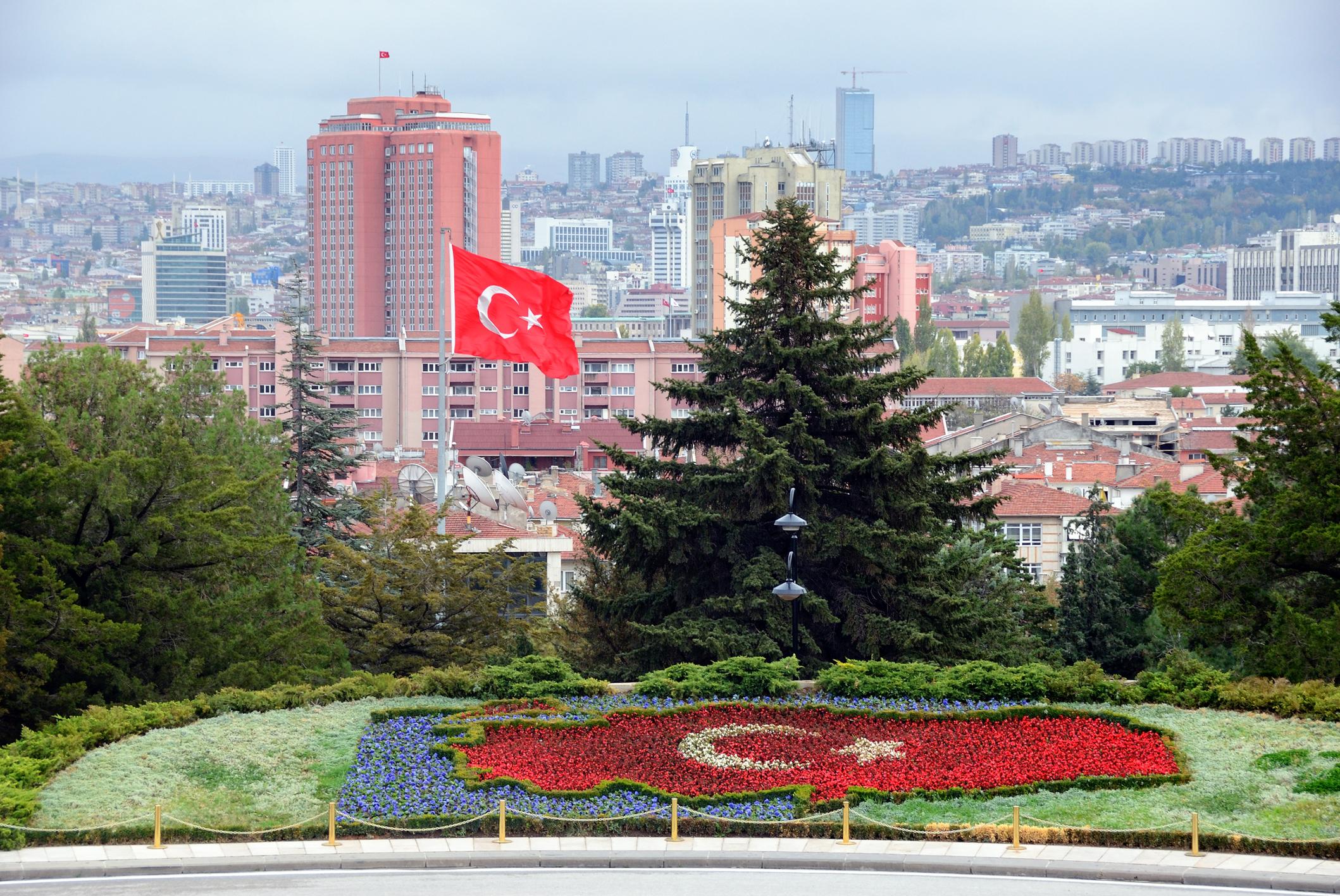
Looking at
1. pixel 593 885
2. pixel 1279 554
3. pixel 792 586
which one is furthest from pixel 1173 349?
pixel 593 885

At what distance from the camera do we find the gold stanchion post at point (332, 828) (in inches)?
640

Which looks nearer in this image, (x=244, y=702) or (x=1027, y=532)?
(x=244, y=702)

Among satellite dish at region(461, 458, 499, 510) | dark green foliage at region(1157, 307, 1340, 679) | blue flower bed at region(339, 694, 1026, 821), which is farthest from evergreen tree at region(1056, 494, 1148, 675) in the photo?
blue flower bed at region(339, 694, 1026, 821)

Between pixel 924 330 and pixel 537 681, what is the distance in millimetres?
138908

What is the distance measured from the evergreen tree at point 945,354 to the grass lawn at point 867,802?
404 feet

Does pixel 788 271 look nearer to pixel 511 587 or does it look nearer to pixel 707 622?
pixel 707 622

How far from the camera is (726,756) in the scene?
18.8 metres

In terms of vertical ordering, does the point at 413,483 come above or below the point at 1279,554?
below

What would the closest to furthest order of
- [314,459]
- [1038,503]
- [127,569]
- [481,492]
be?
[127,569]
[314,459]
[481,492]
[1038,503]

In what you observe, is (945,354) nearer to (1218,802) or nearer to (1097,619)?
(1097,619)

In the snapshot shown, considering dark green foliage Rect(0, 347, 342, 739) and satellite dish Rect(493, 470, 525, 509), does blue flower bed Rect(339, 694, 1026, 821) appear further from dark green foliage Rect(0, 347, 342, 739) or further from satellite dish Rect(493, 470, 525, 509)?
satellite dish Rect(493, 470, 525, 509)

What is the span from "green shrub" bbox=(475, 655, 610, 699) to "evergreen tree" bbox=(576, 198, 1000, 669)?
2473mm

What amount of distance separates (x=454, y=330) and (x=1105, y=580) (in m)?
15.5

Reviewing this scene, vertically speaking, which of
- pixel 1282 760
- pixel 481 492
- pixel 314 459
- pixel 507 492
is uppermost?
pixel 314 459
